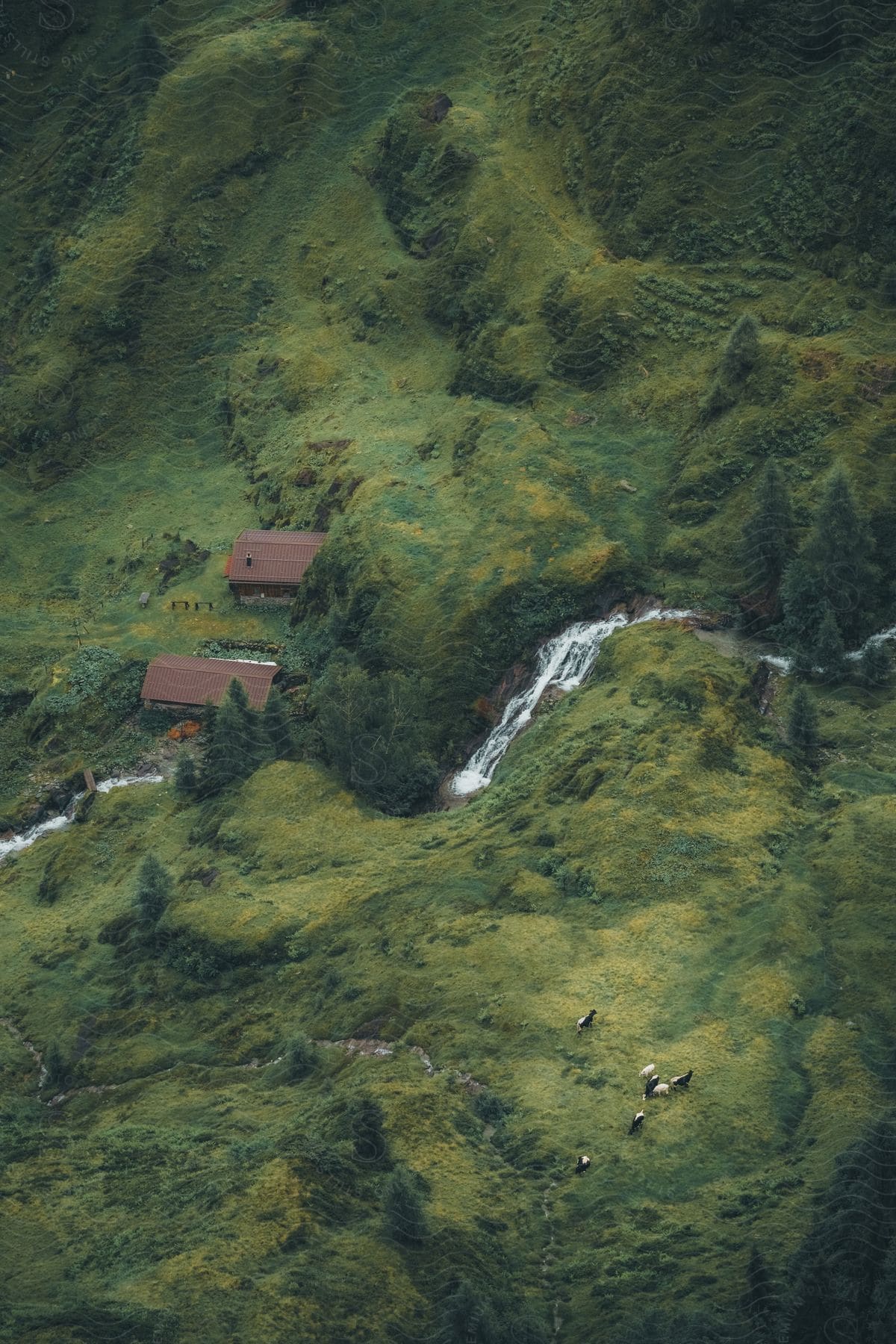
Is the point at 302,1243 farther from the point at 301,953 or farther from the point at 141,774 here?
the point at 141,774

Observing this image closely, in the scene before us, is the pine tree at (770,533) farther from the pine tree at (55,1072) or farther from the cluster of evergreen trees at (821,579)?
the pine tree at (55,1072)

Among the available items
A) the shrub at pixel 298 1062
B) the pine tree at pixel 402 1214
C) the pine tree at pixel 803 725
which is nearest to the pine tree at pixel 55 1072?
the shrub at pixel 298 1062

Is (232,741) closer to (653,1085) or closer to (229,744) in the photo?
(229,744)

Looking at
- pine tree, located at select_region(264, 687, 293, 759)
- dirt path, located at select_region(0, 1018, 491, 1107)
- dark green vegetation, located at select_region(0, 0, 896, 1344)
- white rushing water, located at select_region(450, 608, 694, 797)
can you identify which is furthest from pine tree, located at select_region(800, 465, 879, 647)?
dirt path, located at select_region(0, 1018, 491, 1107)

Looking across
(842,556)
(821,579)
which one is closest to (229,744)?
(821,579)

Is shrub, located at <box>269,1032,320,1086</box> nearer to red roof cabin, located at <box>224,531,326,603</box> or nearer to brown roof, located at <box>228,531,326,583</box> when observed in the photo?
red roof cabin, located at <box>224,531,326,603</box>

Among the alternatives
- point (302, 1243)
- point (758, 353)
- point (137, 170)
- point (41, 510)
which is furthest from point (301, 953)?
point (137, 170)

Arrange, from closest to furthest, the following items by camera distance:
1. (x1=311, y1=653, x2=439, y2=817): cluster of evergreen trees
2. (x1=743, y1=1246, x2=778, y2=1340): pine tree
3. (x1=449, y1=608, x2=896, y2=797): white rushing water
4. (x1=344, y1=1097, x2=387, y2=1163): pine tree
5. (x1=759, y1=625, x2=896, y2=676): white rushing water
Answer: (x1=743, y1=1246, x2=778, y2=1340): pine tree, (x1=344, y1=1097, x2=387, y2=1163): pine tree, (x1=759, y1=625, x2=896, y2=676): white rushing water, (x1=311, y1=653, x2=439, y2=817): cluster of evergreen trees, (x1=449, y1=608, x2=896, y2=797): white rushing water
